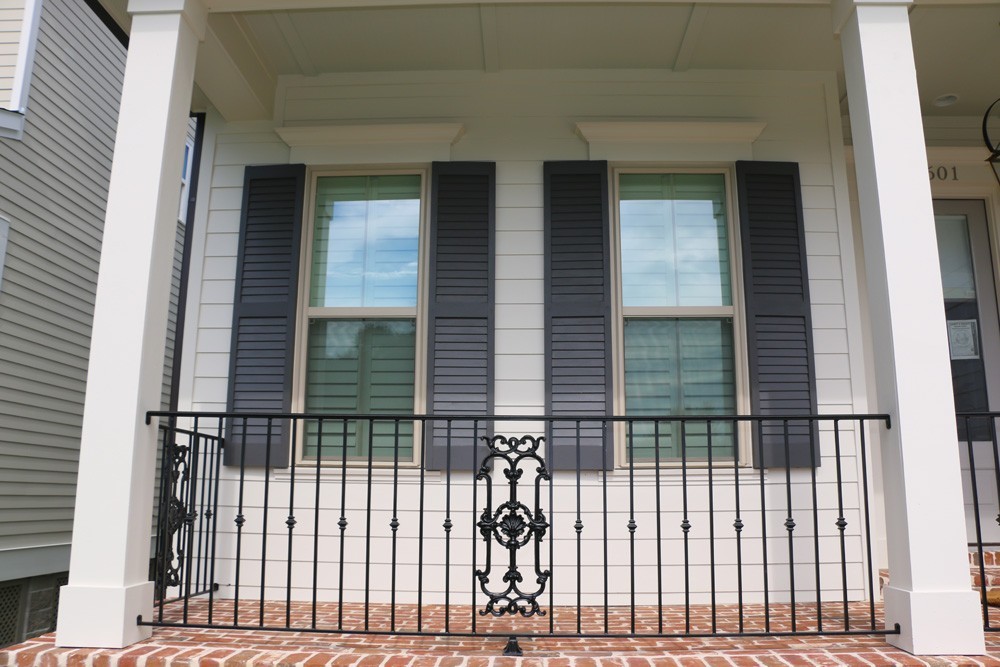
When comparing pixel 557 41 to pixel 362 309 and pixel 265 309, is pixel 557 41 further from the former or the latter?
pixel 265 309

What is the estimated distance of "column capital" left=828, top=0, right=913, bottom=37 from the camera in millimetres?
3031

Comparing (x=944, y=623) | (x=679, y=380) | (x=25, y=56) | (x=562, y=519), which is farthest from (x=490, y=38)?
(x=25, y=56)

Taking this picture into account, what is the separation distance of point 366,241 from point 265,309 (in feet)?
2.31

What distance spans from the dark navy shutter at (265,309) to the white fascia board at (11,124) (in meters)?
2.16

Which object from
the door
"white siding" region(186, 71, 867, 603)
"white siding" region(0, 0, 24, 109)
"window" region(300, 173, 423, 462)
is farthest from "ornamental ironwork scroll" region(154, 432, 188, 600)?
the door

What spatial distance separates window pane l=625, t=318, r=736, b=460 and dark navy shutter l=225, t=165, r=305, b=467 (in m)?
1.95

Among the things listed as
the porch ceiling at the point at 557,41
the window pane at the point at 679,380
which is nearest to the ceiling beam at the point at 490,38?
the porch ceiling at the point at 557,41

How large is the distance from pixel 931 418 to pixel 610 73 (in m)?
2.71

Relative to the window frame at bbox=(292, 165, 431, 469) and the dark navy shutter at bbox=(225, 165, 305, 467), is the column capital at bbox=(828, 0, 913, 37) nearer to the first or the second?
the window frame at bbox=(292, 165, 431, 469)

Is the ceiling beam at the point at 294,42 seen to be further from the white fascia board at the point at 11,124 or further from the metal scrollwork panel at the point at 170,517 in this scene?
the white fascia board at the point at 11,124

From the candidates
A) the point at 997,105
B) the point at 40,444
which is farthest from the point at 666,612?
the point at 40,444

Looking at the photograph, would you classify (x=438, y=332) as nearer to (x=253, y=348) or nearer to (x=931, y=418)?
(x=253, y=348)

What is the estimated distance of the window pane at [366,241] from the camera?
14.4 feet

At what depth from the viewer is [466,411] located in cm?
410
